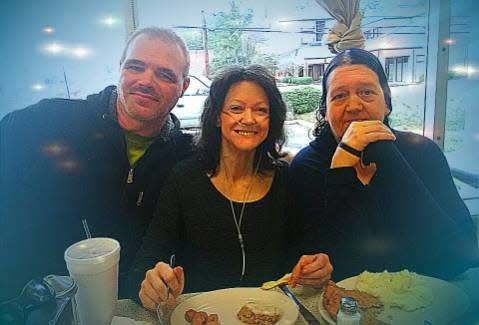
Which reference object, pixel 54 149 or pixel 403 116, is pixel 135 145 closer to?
pixel 54 149

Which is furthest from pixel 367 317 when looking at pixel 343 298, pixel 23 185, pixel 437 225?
pixel 23 185

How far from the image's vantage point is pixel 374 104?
84 centimetres

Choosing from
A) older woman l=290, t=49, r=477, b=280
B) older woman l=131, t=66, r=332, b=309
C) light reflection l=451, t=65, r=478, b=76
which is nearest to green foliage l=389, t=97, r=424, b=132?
older woman l=290, t=49, r=477, b=280

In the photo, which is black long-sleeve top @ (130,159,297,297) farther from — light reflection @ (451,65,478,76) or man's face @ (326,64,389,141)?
light reflection @ (451,65,478,76)

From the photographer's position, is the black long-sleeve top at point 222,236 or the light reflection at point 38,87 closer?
the light reflection at point 38,87

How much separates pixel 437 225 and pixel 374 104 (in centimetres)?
29

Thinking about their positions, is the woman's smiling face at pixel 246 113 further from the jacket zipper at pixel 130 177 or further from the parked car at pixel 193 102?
the jacket zipper at pixel 130 177

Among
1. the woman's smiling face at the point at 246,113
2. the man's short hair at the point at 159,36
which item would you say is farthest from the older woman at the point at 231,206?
the man's short hair at the point at 159,36

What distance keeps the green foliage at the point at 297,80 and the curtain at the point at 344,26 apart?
3.0 inches

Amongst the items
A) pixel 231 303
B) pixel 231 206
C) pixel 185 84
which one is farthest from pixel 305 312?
pixel 185 84

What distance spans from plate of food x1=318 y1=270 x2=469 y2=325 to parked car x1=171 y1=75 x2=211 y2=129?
17.5 inches

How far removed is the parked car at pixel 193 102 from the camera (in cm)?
82

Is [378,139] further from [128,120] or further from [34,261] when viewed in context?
[34,261]

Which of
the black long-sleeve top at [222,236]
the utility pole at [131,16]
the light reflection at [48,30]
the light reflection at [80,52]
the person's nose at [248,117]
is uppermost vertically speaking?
the utility pole at [131,16]
